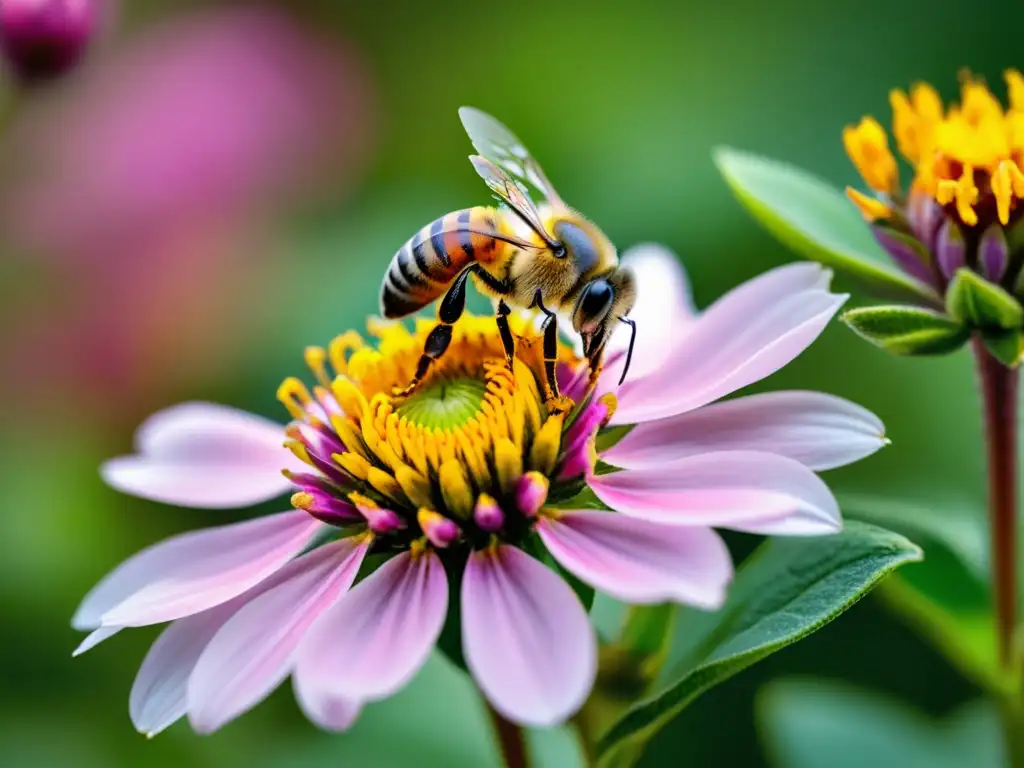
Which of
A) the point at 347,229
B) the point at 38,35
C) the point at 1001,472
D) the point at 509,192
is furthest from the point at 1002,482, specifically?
the point at 347,229

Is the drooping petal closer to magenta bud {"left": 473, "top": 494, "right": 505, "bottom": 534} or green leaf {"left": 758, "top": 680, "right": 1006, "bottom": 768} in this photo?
magenta bud {"left": 473, "top": 494, "right": 505, "bottom": 534}

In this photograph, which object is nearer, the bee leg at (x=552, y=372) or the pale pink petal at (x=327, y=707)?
the pale pink petal at (x=327, y=707)

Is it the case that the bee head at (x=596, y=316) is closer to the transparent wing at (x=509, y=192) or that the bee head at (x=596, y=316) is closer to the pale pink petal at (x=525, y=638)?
the transparent wing at (x=509, y=192)

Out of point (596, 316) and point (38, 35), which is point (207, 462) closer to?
point (596, 316)

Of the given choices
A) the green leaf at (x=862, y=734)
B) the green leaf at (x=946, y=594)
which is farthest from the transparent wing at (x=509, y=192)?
the green leaf at (x=862, y=734)

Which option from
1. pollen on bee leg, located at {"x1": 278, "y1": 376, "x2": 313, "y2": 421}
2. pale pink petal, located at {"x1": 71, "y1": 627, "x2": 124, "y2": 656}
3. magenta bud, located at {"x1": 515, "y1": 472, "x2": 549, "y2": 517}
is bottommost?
magenta bud, located at {"x1": 515, "y1": 472, "x2": 549, "y2": 517}

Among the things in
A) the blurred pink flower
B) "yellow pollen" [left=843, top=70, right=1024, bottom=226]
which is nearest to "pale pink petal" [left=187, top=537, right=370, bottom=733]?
"yellow pollen" [left=843, top=70, right=1024, bottom=226]
